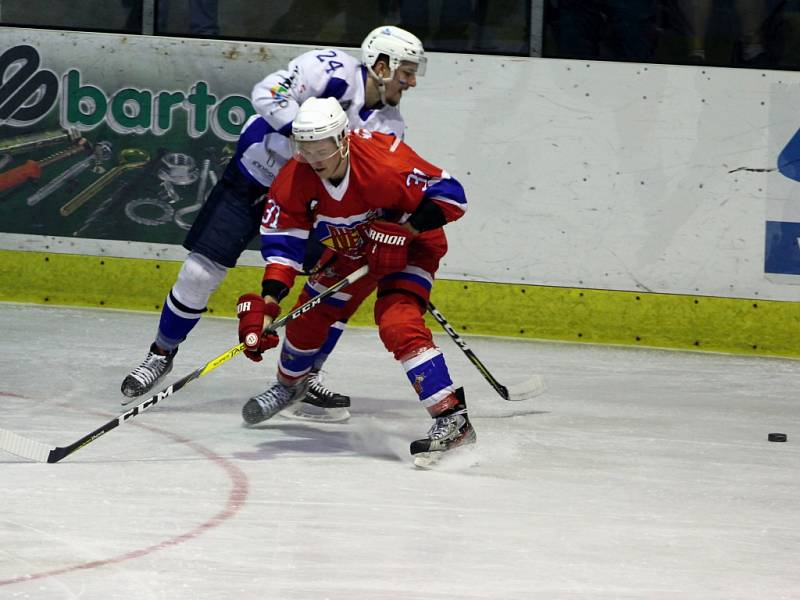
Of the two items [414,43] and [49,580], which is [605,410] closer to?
[414,43]

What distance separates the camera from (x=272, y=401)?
4039mm

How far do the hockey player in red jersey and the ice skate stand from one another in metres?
0.48

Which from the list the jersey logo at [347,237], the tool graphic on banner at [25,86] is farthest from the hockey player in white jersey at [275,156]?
the tool graphic on banner at [25,86]

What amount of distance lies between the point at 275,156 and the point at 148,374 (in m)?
0.74

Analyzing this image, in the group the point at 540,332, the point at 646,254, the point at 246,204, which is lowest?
the point at 540,332

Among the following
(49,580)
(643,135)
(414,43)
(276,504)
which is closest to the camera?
(49,580)

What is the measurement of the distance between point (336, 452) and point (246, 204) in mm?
949

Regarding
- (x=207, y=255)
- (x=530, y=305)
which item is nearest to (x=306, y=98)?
(x=207, y=255)

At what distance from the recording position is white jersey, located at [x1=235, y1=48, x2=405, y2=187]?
416 cm

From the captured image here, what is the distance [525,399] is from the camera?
4.57 metres

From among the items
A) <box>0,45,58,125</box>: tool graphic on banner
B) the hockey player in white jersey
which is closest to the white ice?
the hockey player in white jersey

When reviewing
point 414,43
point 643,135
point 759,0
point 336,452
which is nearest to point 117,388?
point 336,452

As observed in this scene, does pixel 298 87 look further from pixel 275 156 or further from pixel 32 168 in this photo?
pixel 32 168

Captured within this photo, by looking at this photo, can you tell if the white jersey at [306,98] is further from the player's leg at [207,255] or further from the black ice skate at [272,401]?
the black ice skate at [272,401]
